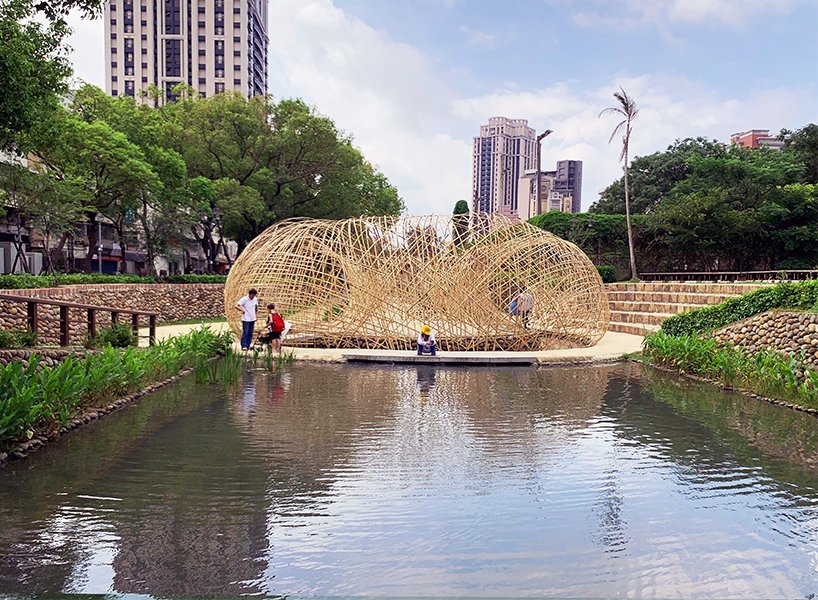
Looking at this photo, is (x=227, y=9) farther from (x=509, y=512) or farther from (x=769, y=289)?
→ (x=509, y=512)

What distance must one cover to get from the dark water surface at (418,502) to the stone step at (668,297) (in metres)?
9.46

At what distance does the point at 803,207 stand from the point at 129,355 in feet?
98.1

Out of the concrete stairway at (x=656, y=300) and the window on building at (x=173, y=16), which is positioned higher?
the window on building at (x=173, y=16)

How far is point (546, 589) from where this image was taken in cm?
364

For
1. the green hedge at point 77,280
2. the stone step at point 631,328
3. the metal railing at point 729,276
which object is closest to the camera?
the green hedge at point 77,280

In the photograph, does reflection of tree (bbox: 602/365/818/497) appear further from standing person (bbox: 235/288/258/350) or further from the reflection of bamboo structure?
standing person (bbox: 235/288/258/350)

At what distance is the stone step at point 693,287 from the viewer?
56.2 ft

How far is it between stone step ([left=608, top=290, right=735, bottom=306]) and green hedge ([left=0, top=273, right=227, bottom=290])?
15660mm

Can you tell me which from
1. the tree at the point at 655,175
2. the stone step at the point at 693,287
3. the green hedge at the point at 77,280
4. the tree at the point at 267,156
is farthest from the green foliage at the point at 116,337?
the tree at the point at 655,175

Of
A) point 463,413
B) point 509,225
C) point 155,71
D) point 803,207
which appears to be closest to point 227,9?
point 155,71

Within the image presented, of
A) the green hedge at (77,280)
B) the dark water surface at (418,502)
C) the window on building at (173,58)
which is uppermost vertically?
the window on building at (173,58)

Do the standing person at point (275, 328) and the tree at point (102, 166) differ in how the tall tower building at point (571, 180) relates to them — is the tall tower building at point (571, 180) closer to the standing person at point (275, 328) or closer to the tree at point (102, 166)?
the tree at point (102, 166)

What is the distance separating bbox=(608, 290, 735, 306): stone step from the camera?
17.4m

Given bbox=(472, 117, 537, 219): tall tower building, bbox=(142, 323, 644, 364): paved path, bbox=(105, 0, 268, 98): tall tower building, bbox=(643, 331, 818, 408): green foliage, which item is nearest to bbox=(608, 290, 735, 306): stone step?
bbox=(142, 323, 644, 364): paved path
